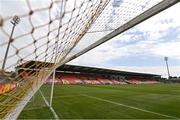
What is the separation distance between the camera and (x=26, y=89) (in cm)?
403

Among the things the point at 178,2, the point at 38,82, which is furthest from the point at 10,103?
the point at 178,2

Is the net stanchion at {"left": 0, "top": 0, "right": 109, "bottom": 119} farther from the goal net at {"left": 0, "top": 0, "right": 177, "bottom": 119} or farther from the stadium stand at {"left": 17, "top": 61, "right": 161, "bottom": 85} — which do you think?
the stadium stand at {"left": 17, "top": 61, "right": 161, "bottom": 85}

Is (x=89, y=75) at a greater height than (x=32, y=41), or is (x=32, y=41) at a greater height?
(x=89, y=75)

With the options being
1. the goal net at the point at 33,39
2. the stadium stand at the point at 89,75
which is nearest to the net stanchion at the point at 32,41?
the goal net at the point at 33,39

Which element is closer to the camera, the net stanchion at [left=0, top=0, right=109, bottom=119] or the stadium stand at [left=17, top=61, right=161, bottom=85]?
the net stanchion at [left=0, top=0, right=109, bottom=119]

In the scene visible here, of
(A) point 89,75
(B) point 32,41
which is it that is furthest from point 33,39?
(A) point 89,75

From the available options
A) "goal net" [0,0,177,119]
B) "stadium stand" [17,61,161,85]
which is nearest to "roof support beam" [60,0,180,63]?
"goal net" [0,0,177,119]

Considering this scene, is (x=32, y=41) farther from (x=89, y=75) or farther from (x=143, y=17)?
(x=89, y=75)

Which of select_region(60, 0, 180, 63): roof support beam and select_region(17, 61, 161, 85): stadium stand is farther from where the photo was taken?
select_region(17, 61, 161, 85): stadium stand

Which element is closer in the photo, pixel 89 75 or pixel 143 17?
pixel 143 17

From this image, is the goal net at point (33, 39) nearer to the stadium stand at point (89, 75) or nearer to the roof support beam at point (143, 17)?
the roof support beam at point (143, 17)

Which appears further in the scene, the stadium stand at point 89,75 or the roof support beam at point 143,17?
the stadium stand at point 89,75

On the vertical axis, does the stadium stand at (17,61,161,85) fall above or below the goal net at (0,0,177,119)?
above

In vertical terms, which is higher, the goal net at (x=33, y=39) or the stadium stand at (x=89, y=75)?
the stadium stand at (x=89, y=75)
